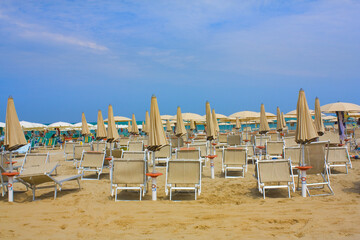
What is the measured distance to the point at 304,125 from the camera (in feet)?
19.0

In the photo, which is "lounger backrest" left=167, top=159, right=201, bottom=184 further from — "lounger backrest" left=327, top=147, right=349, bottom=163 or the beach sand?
"lounger backrest" left=327, top=147, right=349, bottom=163

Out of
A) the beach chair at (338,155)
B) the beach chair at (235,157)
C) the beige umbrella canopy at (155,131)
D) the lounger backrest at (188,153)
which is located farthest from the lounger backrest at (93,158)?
the beach chair at (338,155)

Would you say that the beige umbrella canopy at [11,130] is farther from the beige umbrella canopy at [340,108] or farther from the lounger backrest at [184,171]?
the beige umbrella canopy at [340,108]

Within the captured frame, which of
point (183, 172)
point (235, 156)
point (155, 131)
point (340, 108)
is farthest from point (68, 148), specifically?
point (340, 108)

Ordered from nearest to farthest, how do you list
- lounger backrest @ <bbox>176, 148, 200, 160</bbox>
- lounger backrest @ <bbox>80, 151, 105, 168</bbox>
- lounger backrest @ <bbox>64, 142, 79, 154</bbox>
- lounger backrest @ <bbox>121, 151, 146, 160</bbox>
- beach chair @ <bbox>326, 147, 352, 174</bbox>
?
lounger backrest @ <bbox>121, 151, 146, 160</bbox> → beach chair @ <bbox>326, 147, 352, 174</bbox> → lounger backrest @ <bbox>176, 148, 200, 160</bbox> → lounger backrest @ <bbox>80, 151, 105, 168</bbox> → lounger backrest @ <bbox>64, 142, 79, 154</bbox>

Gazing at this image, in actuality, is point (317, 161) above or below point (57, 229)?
above

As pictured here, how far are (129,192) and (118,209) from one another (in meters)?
1.50

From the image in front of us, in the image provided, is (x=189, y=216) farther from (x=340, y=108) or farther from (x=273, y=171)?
(x=340, y=108)

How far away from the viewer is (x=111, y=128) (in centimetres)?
845

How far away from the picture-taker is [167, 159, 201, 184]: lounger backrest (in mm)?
5848

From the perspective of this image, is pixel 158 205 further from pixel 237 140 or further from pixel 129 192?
pixel 237 140

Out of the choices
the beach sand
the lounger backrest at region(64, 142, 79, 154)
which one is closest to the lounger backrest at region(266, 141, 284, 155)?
the beach sand

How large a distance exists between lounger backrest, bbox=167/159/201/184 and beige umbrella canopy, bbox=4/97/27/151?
3.09 m

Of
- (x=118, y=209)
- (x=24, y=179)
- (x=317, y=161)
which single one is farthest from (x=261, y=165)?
(x=24, y=179)
